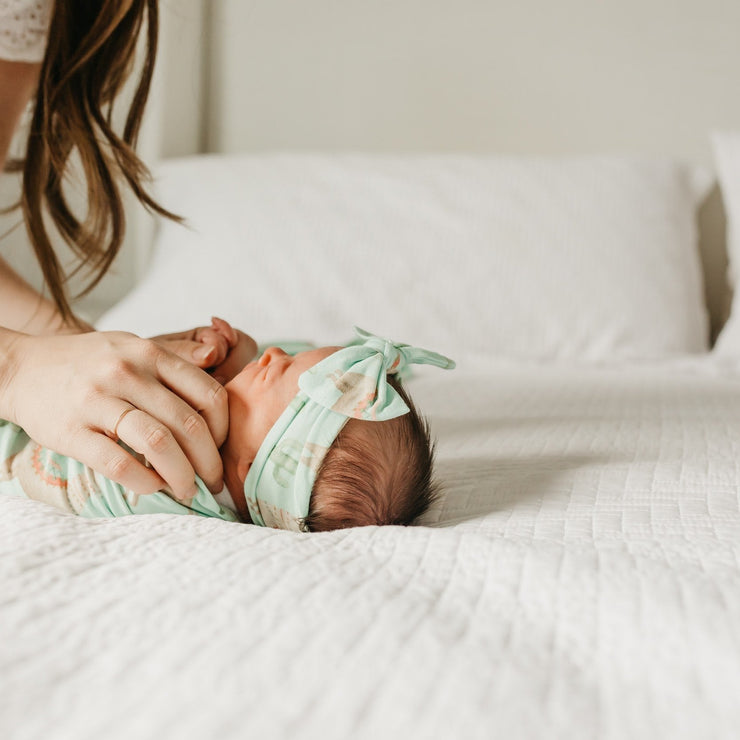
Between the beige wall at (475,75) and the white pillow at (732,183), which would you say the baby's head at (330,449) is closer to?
the white pillow at (732,183)

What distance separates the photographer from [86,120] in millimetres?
1073

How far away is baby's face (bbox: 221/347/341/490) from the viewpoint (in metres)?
0.78

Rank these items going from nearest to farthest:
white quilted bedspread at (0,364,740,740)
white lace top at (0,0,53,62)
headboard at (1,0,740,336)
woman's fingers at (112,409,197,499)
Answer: white quilted bedspread at (0,364,740,740)
woman's fingers at (112,409,197,499)
white lace top at (0,0,53,62)
headboard at (1,0,740,336)

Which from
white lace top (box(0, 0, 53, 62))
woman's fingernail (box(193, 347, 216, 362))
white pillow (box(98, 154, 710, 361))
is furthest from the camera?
white pillow (box(98, 154, 710, 361))

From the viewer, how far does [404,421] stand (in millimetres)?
777

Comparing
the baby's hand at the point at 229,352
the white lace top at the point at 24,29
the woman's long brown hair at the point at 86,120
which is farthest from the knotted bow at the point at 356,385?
the white lace top at the point at 24,29

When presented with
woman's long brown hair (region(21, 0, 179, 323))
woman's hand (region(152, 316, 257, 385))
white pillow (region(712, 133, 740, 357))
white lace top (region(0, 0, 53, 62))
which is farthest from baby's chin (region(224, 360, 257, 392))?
white pillow (region(712, 133, 740, 357))

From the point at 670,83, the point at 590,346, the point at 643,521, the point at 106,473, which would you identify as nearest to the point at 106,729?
the point at 106,473

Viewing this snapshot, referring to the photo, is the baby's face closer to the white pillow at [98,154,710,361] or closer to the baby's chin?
the baby's chin

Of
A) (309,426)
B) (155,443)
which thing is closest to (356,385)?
(309,426)

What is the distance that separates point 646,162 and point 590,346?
0.47 meters

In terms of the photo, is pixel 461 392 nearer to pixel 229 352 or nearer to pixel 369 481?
Answer: pixel 229 352

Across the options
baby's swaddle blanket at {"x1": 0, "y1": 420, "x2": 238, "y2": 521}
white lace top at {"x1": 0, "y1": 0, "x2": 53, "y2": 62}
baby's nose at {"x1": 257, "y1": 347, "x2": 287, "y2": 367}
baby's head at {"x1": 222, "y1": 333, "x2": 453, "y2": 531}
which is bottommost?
baby's swaddle blanket at {"x1": 0, "y1": 420, "x2": 238, "y2": 521}

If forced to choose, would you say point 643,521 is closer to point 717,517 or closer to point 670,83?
point 717,517
